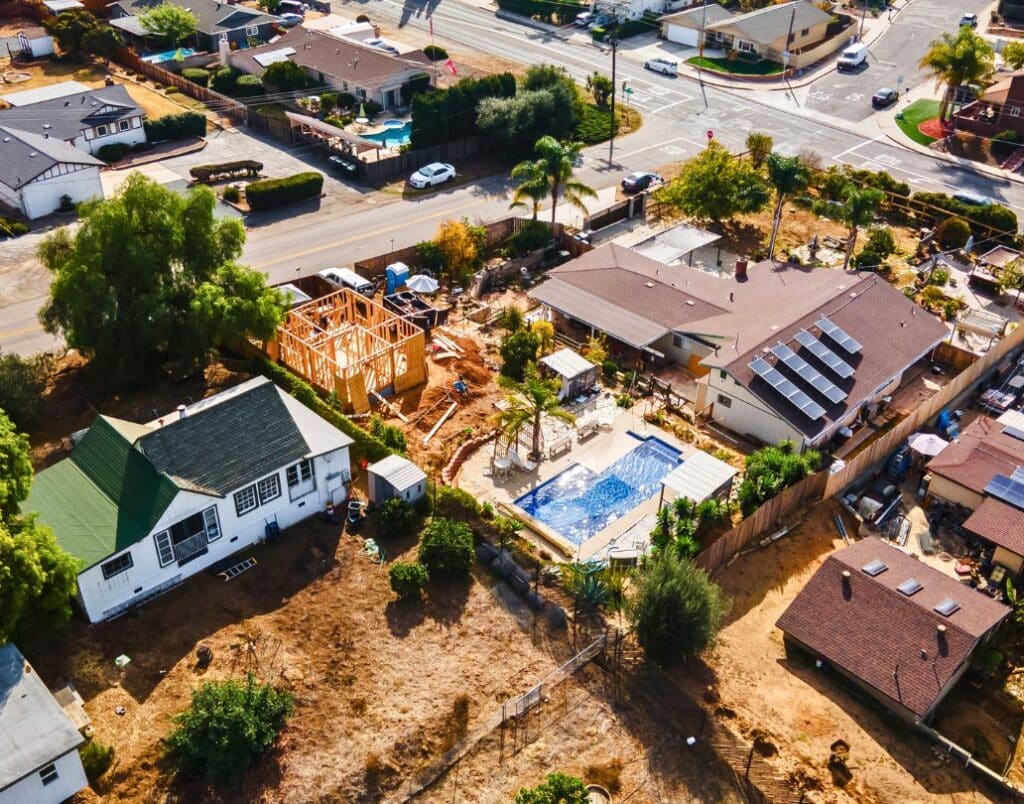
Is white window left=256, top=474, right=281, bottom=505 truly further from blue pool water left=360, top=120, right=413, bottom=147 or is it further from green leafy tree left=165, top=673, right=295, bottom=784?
blue pool water left=360, top=120, right=413, bottom=147

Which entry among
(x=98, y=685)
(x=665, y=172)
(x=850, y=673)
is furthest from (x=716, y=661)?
(x=665, y=172)

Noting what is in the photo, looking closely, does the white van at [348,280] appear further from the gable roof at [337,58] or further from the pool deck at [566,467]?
the gable roof at [337,58]

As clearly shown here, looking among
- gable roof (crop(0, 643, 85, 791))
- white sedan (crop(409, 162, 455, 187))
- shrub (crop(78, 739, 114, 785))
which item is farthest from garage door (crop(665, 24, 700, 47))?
shrub (crop(78, 739, 114, 785))

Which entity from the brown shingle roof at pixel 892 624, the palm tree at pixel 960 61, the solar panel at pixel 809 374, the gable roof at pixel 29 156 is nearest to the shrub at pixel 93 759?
the brown shingle roof at pixel 892 624

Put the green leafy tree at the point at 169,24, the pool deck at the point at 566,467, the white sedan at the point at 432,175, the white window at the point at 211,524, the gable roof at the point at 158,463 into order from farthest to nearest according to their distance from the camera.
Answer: the green leafy tree at the point at 169,24 → the white sedan at the point at 432,175 → the pool deck at the point at 566,467 → the white window at the point at 211,524 → the gable roof at the point at 158,463

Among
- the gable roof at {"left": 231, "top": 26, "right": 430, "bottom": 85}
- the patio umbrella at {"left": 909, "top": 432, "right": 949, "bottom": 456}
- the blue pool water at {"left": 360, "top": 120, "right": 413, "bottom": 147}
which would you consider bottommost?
the patio umbrella at {"left": 909, "top": 432, "right": 949, "bottom": 456}

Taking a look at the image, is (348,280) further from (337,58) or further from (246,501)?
(337,58)
